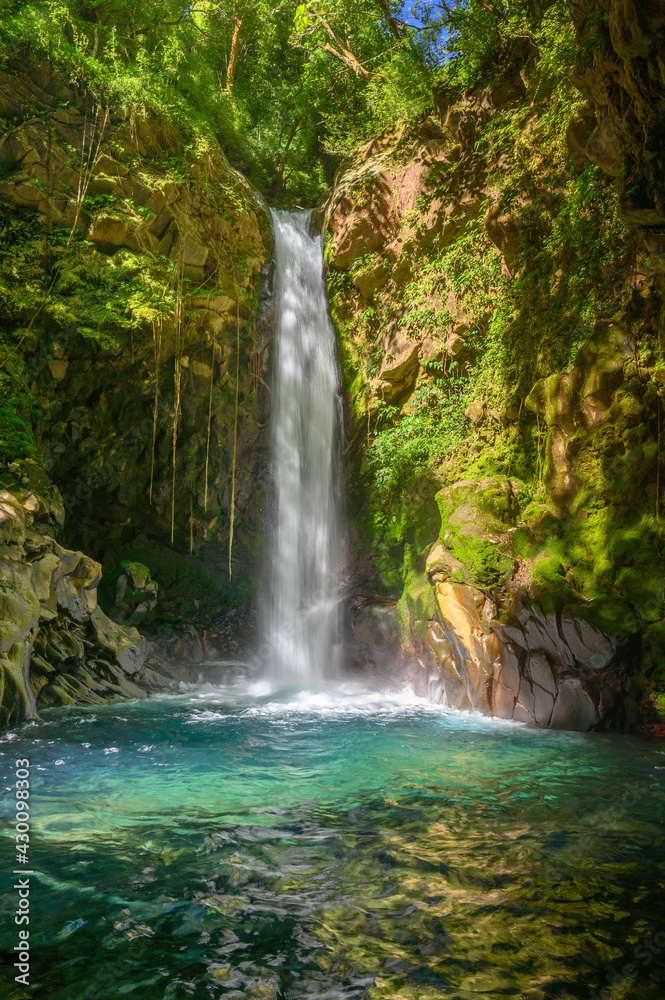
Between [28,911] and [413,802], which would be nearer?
[28,911]

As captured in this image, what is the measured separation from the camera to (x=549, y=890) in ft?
9.26

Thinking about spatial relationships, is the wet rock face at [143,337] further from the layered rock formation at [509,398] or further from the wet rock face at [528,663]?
the wet rock face at [528,663]

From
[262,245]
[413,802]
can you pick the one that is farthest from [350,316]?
[413,802]

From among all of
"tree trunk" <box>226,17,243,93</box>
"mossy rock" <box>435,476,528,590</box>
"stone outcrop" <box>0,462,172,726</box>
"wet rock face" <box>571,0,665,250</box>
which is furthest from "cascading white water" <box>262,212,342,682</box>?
"wet rock face" <box>571,0,665,250</box>

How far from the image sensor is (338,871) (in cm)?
306

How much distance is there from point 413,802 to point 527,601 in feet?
12.5

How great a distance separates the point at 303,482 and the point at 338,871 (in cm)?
974

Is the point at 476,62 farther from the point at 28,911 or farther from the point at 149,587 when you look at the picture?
the point at 28,911

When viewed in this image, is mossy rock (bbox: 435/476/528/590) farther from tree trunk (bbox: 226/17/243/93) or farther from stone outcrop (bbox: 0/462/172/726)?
tree trunk (bbox: 226/17/243/93)

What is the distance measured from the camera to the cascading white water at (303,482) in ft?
37.9

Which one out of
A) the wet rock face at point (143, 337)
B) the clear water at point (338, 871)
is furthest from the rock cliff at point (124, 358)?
the clear water at point (338, 871)

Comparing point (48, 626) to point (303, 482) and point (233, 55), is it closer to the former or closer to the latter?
point (303, 482)

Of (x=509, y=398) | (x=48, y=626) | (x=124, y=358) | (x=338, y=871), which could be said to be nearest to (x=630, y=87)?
(x=509, y=398)

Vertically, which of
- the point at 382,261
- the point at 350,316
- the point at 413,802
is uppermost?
the point at 382,261
